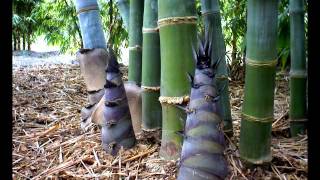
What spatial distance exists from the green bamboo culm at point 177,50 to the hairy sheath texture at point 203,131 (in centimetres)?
15

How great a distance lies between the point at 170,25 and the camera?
3.78 ft

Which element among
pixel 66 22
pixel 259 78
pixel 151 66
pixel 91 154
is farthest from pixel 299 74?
pixel 66 22

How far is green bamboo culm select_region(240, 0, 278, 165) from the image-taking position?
1.13m

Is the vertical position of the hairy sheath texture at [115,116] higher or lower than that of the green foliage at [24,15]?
lower

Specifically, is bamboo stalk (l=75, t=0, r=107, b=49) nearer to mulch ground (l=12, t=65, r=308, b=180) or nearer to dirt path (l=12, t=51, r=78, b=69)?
mulch ground (l=12, t=65, r=308, b=180)

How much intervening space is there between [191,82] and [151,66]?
0.45m

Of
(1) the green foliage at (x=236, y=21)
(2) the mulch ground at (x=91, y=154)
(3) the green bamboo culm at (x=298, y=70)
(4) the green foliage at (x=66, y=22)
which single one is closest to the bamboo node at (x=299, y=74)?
(3) the green bamboo culm at (x=298, y=70)

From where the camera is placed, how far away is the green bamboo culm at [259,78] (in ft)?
3.71

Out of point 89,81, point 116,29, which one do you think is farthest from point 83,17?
point 116,29

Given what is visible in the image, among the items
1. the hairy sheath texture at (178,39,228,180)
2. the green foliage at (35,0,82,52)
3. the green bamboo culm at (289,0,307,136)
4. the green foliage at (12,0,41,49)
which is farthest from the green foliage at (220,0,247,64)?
the green foliage at (12,0,41,49)

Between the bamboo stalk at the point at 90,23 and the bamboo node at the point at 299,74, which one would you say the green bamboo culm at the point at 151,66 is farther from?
the bamboo node at the point at 299,74

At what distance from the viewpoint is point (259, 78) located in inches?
45.3

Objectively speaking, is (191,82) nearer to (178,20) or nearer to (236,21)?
(178,20)
